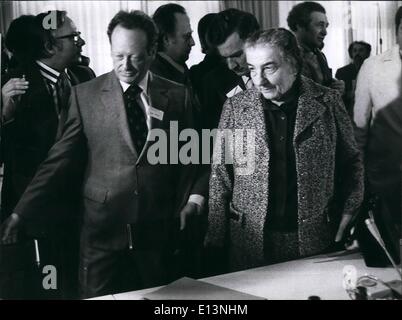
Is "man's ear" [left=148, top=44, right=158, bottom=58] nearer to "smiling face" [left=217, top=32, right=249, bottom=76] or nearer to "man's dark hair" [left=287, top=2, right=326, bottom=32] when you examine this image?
"smiling face" [left=217, top=32, right=249, bottom=76]

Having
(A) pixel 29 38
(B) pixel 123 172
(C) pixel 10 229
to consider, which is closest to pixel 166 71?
(B) pixel 123 172

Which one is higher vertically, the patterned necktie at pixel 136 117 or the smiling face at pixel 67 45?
the smiling face at pixel 67 45

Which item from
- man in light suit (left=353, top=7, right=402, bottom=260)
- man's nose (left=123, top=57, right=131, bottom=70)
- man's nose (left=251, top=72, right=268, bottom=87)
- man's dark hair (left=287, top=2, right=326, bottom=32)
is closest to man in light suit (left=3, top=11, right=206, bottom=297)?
man's nose (left=123, top=57, right=131, bottom=70)

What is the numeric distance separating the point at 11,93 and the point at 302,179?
4.53 feet

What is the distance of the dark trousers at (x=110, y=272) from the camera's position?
8.22ft

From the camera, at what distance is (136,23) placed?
8.08 ft

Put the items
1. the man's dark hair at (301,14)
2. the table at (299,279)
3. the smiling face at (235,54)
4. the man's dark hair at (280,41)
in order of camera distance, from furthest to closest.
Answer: the man's dark hair at (301,14)
the smiling face at (235,54)
the man's dark hair at (280,41)
the table at (299,279)

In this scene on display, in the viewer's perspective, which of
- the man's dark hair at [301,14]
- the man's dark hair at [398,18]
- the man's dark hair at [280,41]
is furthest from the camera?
the man's dark hair at [398,18]

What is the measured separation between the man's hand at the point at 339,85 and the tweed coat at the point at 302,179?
7.1 inches

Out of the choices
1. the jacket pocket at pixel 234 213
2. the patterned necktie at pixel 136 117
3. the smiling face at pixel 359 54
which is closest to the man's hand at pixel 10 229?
the patterned necktie at pixel 136 117

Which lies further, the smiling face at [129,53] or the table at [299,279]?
the smiling face at [129,53]

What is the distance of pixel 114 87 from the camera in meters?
2.46

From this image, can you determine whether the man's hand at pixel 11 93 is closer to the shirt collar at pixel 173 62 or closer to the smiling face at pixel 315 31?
the shirt collar at pixel 173 62

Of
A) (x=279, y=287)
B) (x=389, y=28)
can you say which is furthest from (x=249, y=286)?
(x=389, y=28)
